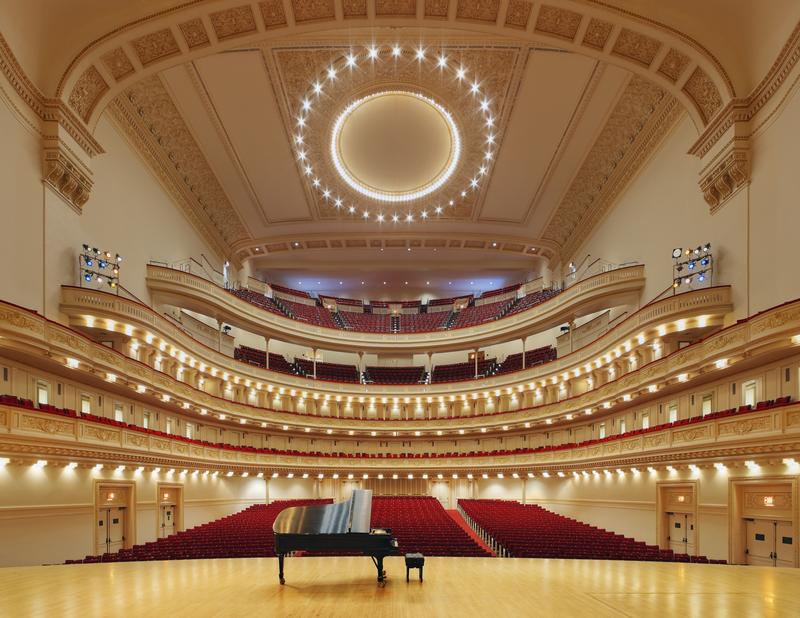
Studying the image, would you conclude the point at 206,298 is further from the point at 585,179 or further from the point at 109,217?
the point at 585,179

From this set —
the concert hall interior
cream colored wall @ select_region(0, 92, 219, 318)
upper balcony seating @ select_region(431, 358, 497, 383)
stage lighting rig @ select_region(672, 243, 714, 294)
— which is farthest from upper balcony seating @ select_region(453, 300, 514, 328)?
cream colored wall @ select_region(0, 92, 219, 318)

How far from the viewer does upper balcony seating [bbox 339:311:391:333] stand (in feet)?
117

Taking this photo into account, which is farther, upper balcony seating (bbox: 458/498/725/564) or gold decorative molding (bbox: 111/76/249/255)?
gold decorative molding (bbox: 111/76/249/255)

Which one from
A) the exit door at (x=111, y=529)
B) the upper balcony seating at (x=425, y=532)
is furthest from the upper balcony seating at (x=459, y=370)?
the exit door at (x=111, y=529)

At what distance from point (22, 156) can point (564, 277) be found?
24.5 meters

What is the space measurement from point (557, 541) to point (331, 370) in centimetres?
2148

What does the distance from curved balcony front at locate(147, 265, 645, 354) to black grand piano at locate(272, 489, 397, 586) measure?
14691 mm

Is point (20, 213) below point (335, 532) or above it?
above

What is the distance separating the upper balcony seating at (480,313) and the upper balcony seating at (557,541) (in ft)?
53.4


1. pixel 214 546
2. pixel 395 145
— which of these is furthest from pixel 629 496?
A: pixel 395 145

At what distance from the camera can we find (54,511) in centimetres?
1242

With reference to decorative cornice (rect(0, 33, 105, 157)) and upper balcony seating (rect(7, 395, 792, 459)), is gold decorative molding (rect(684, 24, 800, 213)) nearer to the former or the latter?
upper balcony seating (rect(7, 395, 792, 459))

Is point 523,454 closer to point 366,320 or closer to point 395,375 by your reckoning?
point 395,375

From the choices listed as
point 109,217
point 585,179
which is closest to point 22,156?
point 109,217
